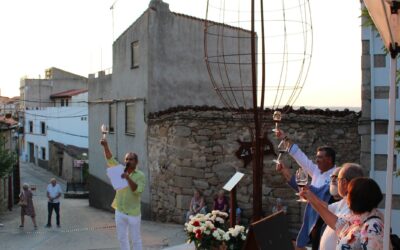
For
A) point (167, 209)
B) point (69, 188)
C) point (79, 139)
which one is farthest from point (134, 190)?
A: point (79, 139)

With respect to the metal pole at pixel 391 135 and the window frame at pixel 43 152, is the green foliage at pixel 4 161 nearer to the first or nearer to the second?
the metal pole at pixel 391 135

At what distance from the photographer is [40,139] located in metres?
47.6

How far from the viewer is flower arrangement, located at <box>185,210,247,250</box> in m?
5.24

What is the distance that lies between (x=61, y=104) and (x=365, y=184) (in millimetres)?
48365

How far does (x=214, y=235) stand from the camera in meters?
5.25

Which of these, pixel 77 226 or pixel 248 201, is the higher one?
pixel 248 201

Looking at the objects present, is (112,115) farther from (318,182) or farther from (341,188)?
(341,188)

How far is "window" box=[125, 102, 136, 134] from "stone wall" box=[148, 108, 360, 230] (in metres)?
2.39

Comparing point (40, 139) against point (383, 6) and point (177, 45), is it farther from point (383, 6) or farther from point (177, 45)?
point (383, 6)

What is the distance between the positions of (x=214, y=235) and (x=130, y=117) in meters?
11.4

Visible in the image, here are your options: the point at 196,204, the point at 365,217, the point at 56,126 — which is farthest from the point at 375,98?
the point at 56,126

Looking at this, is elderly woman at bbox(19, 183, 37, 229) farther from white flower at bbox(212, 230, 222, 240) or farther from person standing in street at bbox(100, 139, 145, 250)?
white flower at bbox(212, 230, 222, 240)

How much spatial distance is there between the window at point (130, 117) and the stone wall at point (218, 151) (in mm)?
2393

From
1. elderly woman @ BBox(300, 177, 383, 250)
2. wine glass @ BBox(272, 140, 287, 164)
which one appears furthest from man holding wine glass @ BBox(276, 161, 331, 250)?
elderly woman @ BBox(300, 177, 383, 250)
